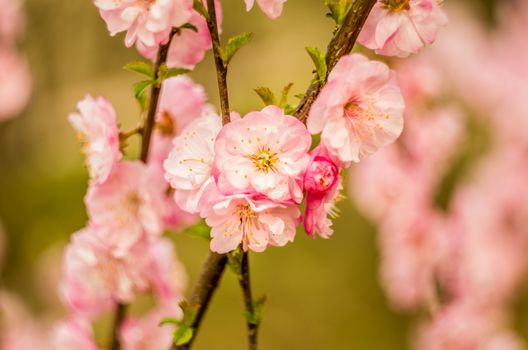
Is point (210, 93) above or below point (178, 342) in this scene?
below

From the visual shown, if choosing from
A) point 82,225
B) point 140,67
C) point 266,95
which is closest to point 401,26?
point 266,95

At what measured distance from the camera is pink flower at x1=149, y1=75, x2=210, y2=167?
0.80 m

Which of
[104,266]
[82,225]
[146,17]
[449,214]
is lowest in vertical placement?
[82,225]

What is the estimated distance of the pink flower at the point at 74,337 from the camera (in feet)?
3.01

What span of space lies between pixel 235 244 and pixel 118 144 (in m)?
0.24

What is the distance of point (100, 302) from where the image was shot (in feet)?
3.17

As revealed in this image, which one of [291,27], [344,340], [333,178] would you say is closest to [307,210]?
[333,178]

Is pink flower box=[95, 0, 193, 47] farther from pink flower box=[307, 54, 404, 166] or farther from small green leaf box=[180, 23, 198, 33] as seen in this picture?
pink flower box=[307, 54, 404, 166]

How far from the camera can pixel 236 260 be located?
64 centimetres

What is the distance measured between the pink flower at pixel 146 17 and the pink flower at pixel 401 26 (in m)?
0.16

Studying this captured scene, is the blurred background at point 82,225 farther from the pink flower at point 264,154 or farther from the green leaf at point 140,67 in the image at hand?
the pink flower at point 264,154

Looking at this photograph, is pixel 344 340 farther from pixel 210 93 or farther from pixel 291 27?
pixel 291 27

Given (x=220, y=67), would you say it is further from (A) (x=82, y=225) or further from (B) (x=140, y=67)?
(A) (x=82, y=225)

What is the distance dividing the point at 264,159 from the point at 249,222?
0.05 m
